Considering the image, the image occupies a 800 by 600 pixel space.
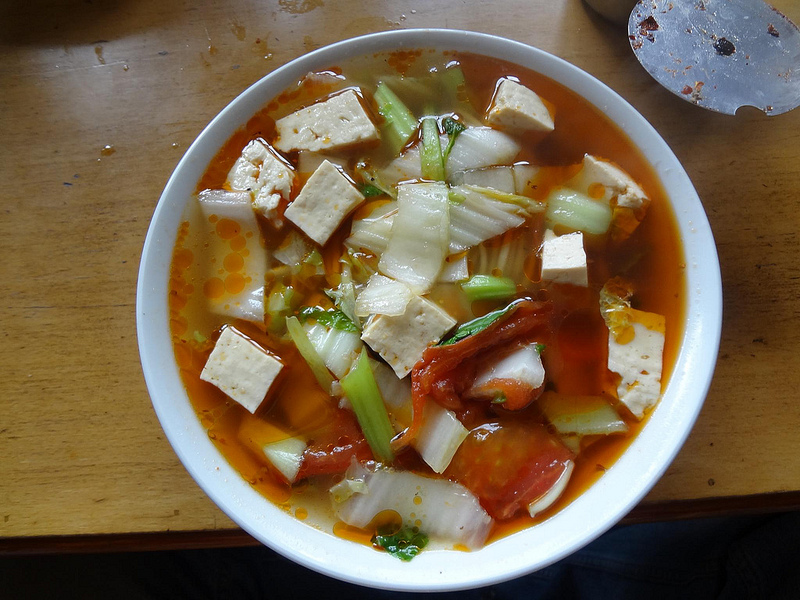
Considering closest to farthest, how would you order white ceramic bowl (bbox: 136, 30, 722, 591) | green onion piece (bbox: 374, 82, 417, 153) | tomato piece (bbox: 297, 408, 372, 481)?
white ceramic bowl (bbox: 136, 30, 722, 591) < tomato piece (bbox: 297, 408, 372, 481) < green onion piece (bbox: 374, 82, 417, 153)

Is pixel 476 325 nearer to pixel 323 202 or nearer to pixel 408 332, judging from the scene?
pixel 408 332

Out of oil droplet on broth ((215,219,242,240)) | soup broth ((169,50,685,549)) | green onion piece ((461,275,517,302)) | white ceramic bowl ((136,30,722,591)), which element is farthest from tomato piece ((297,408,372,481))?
oil droplet on broth ((215,219,242,240))

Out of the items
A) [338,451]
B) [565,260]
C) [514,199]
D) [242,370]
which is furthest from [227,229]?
[565,260]

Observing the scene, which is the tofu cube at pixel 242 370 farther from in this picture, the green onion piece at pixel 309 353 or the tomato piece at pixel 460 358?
the tomato piece at pixel 460 358

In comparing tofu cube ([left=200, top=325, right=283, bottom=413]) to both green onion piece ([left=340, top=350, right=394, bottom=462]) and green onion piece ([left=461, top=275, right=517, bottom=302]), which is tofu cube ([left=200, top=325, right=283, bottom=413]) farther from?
green onion piece ([left=461, top=275, right=517, bottom=302])

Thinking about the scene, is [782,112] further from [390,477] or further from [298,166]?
[390,477]
